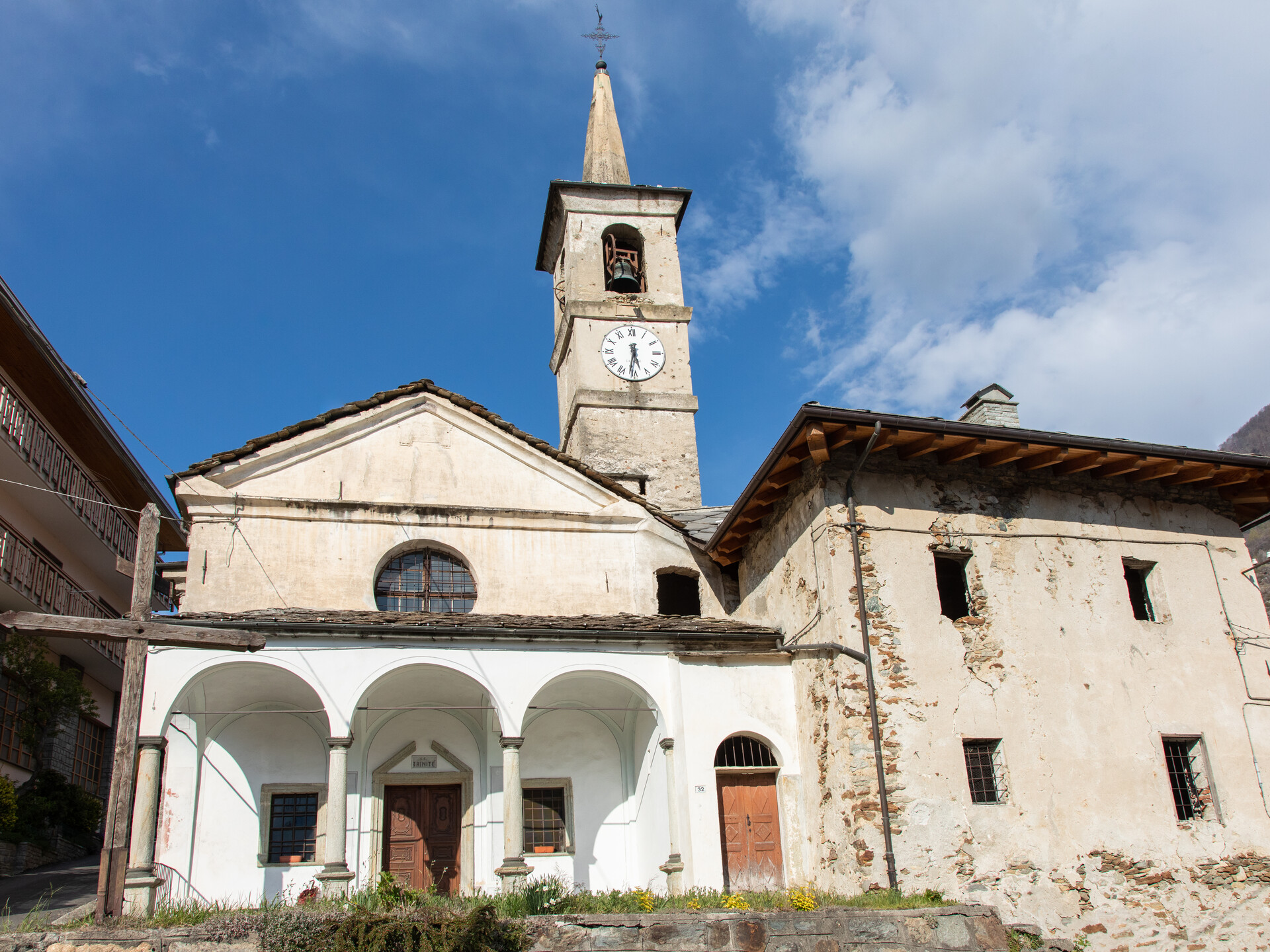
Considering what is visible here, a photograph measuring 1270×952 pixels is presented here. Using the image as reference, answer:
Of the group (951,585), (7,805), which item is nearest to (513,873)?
(951,585)

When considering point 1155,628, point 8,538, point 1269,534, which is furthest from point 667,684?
point 1269,534

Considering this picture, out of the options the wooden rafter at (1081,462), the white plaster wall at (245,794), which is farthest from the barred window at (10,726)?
the wooden rafter at (1081,462)

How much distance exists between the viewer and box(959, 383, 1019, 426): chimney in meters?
16.5

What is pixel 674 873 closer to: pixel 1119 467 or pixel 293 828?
pixel 293 828

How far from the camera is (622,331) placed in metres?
23.6

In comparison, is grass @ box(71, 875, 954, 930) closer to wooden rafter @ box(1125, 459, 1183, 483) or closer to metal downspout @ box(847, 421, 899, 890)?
metal downspout @ box(847, 421, 899, 890)

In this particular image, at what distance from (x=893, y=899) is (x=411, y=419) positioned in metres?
10.7

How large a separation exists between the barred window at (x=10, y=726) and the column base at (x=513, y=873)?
33.0 ft

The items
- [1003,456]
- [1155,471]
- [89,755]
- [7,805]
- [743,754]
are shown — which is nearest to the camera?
[1003,456]

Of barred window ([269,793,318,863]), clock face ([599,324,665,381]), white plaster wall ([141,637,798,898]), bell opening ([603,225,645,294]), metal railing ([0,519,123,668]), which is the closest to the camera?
white plaster wall ([141,637,798,898])

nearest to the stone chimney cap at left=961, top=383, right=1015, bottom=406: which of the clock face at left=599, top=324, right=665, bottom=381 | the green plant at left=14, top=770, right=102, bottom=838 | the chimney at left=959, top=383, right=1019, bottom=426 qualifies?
the chimney at left=959, top=383, right=1019, bottom=426

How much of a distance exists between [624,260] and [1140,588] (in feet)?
45.9

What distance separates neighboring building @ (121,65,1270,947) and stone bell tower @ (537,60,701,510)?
17.0ft

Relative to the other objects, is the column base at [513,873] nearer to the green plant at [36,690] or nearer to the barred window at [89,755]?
the green plant at [36,690]
